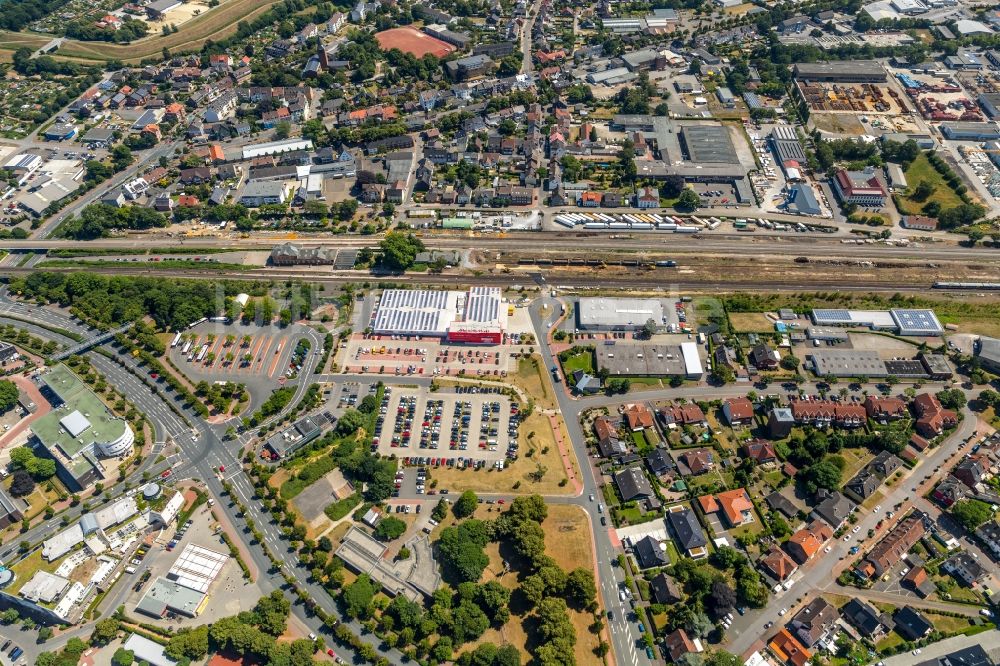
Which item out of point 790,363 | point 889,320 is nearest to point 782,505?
point 790,363

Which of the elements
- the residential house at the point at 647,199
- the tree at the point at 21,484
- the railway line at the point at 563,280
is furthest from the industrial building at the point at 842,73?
the tree at the point at 21,484

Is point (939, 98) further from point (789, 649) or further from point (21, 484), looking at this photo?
point (21, 484)

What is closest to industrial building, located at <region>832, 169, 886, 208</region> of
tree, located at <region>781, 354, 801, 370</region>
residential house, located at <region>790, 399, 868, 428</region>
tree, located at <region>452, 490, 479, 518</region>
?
tree, located at <region>781, 354, 801, 370</region>

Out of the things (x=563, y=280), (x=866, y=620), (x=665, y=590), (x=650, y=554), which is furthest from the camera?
(x=563, y=280)

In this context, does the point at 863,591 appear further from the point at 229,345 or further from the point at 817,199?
the point at 229,345

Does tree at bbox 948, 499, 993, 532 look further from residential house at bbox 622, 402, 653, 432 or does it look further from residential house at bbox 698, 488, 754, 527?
residential house at bbox 622, 402, 653, 432

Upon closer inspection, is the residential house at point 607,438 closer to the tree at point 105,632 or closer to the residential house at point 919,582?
the residential house at point 919,582
